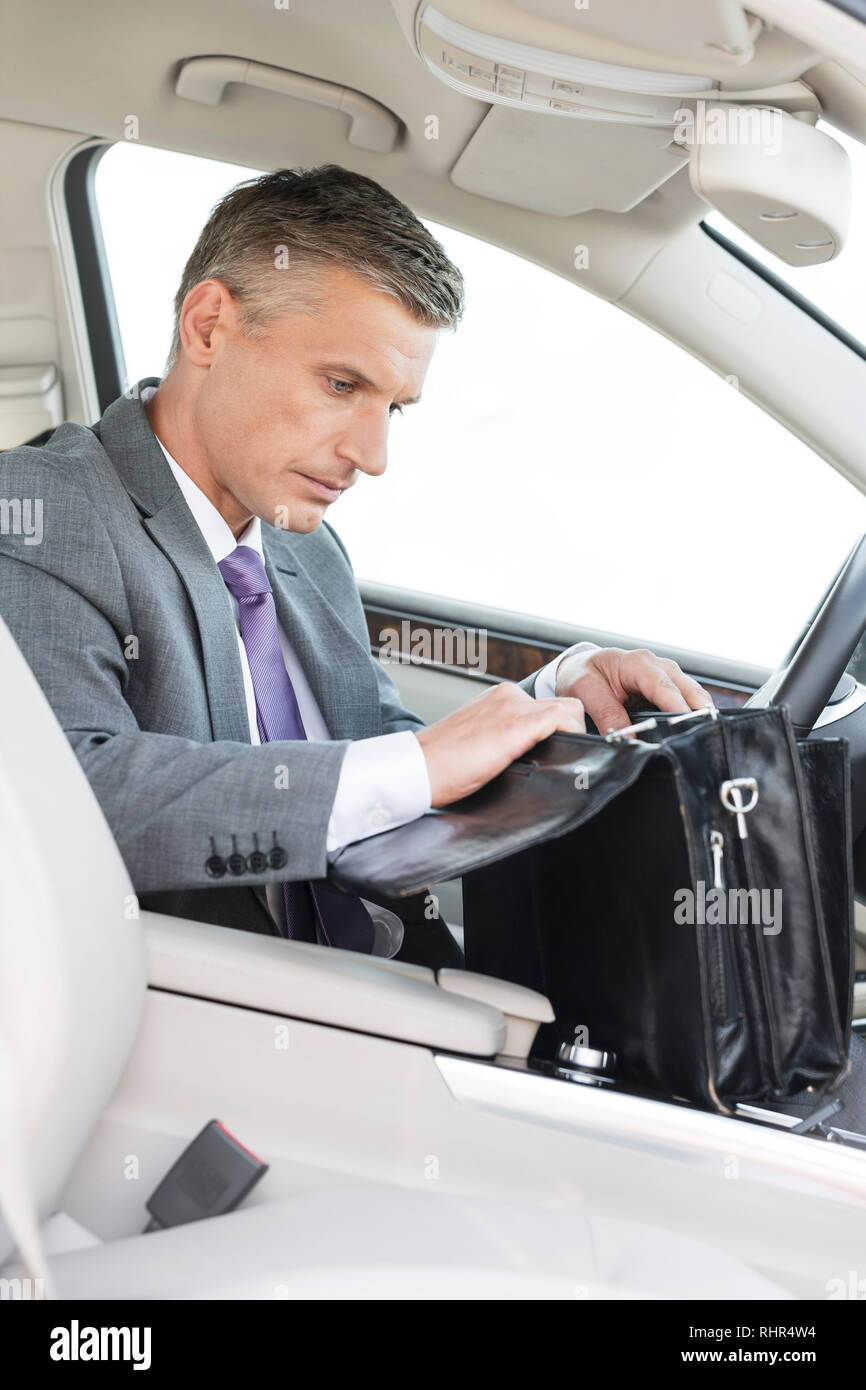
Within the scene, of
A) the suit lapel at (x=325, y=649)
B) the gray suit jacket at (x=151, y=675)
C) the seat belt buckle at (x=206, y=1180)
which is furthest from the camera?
the suit lapel at (x=325, y=649)

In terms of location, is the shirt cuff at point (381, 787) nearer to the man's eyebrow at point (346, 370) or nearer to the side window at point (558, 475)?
the man's eyebrow at point (346, 370)

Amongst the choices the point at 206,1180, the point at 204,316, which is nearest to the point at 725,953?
the point at 206,1180

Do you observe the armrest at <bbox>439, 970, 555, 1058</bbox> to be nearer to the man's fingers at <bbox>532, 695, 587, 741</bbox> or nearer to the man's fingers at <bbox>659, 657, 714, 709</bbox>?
the man's fingers at <bbox>532, 695, 587, 741</bbox>

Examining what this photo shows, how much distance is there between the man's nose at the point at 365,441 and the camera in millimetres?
1429

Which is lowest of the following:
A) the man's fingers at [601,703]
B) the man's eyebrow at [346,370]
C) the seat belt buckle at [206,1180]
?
the seat belt buckle at [206,1180]

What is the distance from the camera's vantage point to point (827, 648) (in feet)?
4.51

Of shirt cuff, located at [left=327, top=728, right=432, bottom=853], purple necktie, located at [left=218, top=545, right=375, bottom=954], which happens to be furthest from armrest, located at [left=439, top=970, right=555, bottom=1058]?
purple necktie, located at [left=218, top=545, right=375, bottom=954]

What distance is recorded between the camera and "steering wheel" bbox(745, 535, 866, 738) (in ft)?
4.51

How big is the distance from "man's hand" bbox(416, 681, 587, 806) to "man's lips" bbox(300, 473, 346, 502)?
454 millimetres

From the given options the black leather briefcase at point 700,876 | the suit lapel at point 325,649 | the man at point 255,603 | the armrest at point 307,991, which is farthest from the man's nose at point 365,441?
the armrest at point 307,991

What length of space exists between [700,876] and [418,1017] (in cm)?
27

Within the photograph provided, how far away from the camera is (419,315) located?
4.64 ft

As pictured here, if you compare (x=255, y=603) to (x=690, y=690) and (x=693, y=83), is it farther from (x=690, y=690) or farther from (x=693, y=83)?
(x=693, y=83)
